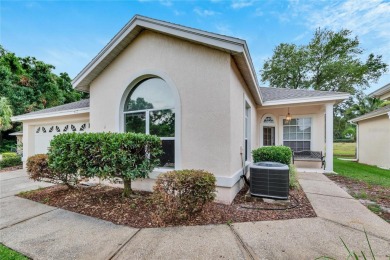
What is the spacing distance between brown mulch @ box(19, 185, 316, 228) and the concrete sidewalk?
0.70ft

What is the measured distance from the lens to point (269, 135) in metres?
11.5

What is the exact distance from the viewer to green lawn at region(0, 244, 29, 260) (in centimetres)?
270

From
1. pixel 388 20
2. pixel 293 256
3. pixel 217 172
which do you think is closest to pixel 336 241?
pixel 293 256

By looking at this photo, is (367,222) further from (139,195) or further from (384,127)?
(384,127)

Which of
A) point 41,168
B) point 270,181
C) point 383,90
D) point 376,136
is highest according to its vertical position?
point 383,90

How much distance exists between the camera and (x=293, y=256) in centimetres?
265

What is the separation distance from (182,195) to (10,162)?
51.2 ft

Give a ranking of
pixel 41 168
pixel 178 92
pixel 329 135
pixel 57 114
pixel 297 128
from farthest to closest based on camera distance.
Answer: pixel 297 128, pixel 57 114, pixel 329 135, pixel 41 168, pixel 178 92

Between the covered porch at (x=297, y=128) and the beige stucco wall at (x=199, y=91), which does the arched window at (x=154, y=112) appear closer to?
the beige stucco wall at (x=199, y=91)

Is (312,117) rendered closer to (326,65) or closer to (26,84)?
(326,65)

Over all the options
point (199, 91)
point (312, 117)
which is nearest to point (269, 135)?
point (312, 117)

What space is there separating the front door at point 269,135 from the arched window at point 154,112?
7.49m

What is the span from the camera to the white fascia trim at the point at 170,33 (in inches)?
179

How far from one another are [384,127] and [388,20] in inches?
257
